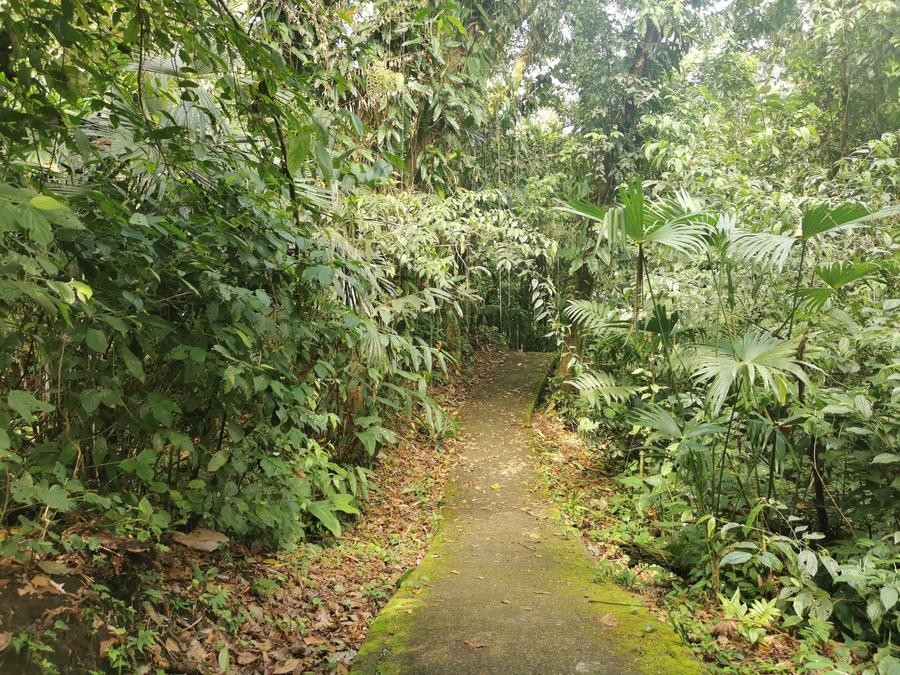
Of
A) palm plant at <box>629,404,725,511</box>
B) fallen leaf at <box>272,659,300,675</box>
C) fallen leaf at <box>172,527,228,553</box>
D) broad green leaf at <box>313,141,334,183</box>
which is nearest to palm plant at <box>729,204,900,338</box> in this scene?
palm plant at <box>629,404,725,511</box>

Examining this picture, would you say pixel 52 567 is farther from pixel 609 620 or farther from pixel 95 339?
pixel 609 620

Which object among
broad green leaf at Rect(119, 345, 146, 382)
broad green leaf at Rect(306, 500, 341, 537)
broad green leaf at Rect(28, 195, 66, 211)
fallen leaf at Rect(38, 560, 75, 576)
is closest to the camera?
broad green leaf at Rect(28, 195, 66, 211)

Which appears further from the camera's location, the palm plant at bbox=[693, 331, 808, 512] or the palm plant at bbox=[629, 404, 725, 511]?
the palm plant at bbox=[629, 404, 725, 511]

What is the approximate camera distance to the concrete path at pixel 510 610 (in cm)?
259

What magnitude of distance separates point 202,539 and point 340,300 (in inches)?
73.5

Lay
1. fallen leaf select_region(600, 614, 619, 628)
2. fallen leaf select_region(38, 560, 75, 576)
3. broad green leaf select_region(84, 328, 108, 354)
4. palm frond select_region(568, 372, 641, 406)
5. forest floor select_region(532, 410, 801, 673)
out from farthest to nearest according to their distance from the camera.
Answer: palm frond select_region(568, 372, 641, 406)
fallen leaf select_region(600, 614, 619, 628)
forest floor select_region(532, 410, 801, 673)
broad green leaf select_region(84, 328, 108, 354)
fallen leaf select_region(38, 560, 75, 576)

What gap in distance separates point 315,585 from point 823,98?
22.2 ft

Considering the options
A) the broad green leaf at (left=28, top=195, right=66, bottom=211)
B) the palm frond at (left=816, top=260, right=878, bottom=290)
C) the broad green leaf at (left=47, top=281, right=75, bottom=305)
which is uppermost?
the broad green leaf at (left=28, top=195, right=66, bottom=211)

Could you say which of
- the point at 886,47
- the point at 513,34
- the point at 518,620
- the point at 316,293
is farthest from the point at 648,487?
the point at 513,34

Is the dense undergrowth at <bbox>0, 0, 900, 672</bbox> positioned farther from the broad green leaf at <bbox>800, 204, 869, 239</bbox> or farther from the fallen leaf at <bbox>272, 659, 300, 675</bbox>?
the fallen leaf at <bbox>272, 659, 300, 675</bbox>

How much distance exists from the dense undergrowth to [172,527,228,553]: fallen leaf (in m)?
0.12

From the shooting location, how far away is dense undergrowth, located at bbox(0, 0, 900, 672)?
2.10m

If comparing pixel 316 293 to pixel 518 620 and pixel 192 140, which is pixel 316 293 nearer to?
pixel 192 140

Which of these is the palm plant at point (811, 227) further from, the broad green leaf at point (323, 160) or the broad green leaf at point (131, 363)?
the broad green leaf at point (131, 363)
